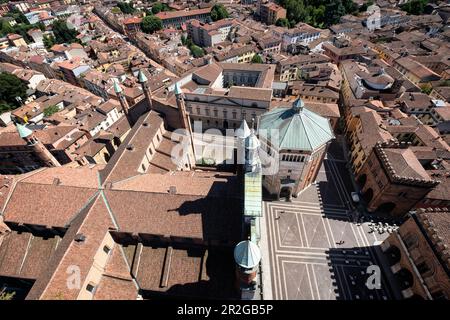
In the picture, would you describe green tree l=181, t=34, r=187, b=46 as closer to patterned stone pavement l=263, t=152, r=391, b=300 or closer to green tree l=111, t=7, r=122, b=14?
green tree l=111, t=7, r=122, b=14

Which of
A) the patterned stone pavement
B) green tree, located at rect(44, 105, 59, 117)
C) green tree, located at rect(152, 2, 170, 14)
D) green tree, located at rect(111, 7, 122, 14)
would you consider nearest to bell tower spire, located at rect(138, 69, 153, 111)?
the patterned stone pavement

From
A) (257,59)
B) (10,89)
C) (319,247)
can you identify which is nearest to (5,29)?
(10,89)

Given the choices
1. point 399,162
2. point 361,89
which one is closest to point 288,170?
point 399,162

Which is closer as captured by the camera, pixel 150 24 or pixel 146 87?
pixel 146 87

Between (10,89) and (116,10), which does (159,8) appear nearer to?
(116,10)

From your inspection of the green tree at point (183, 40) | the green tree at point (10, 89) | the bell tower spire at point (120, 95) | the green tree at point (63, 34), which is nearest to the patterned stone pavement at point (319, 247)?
the bell tower spire at point (120, 95)

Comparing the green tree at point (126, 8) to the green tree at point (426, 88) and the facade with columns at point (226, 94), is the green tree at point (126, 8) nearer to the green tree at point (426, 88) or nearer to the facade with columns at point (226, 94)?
the facade with columns at point (226, 94)
